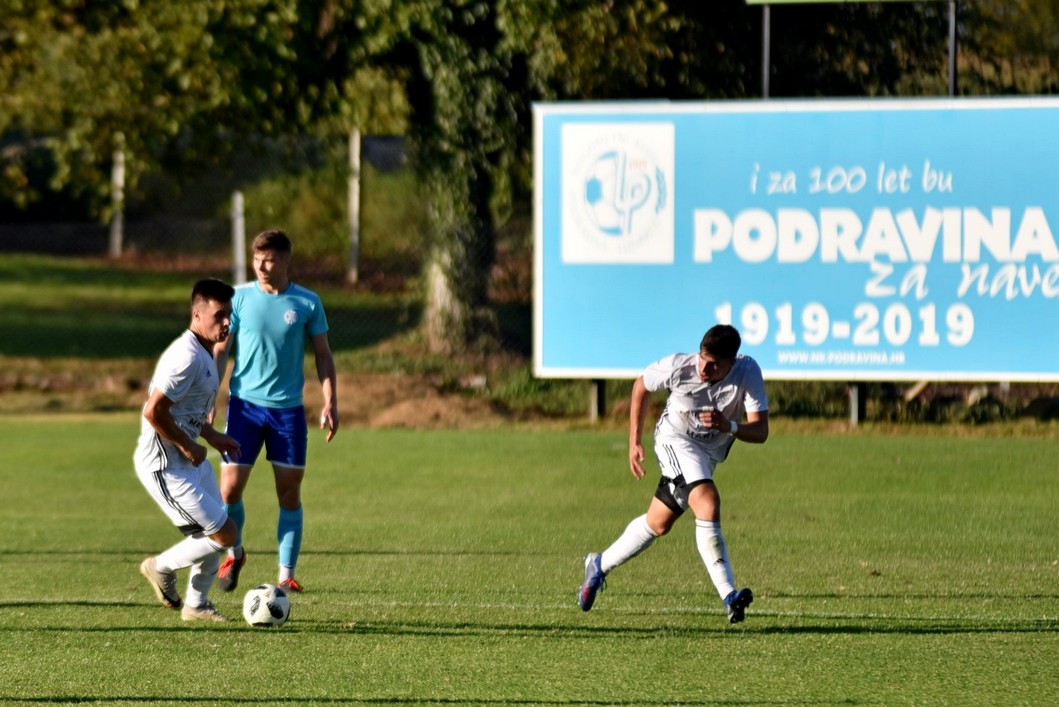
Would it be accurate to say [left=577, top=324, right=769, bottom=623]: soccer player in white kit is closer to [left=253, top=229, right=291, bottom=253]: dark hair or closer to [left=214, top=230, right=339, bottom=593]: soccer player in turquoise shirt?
[left=214, top=230, right=339, bottom=593]: soccer player in turquoise shirt

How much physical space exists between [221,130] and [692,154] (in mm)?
6460

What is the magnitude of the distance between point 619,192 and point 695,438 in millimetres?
10039

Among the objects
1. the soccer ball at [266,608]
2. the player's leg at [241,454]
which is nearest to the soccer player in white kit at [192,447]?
the soccer ball at [266,608]

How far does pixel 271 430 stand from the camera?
914cm

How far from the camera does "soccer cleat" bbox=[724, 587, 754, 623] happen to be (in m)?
8.17

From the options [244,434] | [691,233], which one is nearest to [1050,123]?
[691,233]

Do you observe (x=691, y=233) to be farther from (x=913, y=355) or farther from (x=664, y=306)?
(x=913, y=355)

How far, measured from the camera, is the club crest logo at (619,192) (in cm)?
1844

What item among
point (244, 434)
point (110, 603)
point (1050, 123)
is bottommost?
point (110, 603)

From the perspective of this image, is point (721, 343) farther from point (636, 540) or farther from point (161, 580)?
point (161, 580)

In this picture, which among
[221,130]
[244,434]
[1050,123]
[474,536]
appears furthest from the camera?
[221,130]

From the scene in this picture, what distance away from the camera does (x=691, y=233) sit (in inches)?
725

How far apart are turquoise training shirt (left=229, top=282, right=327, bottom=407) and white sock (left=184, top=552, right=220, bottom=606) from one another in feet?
3.52

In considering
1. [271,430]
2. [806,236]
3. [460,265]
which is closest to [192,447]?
[271,430]
